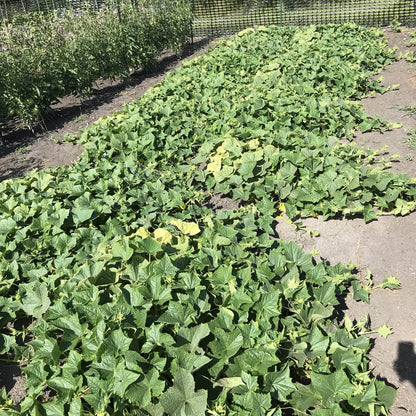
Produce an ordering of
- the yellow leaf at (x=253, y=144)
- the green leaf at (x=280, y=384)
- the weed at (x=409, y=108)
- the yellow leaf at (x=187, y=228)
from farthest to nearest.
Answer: the weed at (x=409, y=108)
the yellow leaf at (x=253, y=144)
the yellow leaf at (x=187, y=228)
the green leaf at (x=280, y=384)

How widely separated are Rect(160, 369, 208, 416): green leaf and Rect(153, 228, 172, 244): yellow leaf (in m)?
1.33

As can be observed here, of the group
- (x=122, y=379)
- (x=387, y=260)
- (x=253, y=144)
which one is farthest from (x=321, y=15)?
(x=122, y=379)

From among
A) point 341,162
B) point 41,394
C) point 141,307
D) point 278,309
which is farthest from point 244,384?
point 341,162

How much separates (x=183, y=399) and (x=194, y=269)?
1.00m

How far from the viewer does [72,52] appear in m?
7.84

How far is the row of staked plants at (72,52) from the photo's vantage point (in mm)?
6762

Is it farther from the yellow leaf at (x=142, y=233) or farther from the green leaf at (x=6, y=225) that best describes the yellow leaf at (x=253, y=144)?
the green leaf at (x=6, y=225)

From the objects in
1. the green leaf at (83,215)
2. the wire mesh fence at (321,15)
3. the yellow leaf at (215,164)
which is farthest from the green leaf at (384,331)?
the wire mesh fence at (321,15)

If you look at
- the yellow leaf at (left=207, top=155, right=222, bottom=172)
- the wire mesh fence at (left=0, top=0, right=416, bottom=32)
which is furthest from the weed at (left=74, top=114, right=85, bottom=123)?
the wire mesh fence at (left=0, top=0, right=416, bottom=32)

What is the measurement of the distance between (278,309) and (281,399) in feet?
1.85

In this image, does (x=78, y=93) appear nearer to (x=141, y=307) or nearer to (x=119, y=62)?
(x=119, y=62)

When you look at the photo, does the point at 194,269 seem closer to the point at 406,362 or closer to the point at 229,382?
the point at 229,382

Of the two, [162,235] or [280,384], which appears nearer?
[280,384]

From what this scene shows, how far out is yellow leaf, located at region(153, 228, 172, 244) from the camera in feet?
10.1
